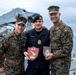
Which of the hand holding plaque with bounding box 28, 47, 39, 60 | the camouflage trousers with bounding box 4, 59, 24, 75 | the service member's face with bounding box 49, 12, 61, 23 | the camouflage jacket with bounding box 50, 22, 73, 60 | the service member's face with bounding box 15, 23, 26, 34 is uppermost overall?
the service member's face with bounding box 49, 12, 61, 23

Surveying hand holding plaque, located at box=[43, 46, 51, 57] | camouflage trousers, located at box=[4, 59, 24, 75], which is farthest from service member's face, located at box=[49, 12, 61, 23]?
camouflage trousers, located at box=[4, 59, 24, 75]

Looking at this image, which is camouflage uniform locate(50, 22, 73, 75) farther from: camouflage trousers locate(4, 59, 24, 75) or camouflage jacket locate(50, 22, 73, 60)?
camouflage trousers locate(4, 59, 24, 75)

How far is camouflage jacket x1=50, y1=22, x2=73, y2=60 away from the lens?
15.5 ft

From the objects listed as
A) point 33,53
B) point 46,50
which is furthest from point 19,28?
point 46,50

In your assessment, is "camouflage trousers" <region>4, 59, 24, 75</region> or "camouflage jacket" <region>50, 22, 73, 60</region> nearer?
"camouflage jacket" <region>50, 22, 73, 60</region>

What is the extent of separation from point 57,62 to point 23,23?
931 millimetres

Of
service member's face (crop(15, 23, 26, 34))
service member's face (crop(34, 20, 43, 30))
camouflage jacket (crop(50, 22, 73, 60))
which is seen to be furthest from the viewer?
service member's face (crop(15, 23, 26, 34))

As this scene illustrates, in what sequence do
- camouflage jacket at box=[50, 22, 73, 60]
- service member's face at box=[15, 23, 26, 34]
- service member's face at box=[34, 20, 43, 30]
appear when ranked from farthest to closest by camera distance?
service member's face at box=[15, 23, 26, 34], service member's face at box=[34, 20, 43, 30], camouflage jacket at box=[50, 22, 73, 60]

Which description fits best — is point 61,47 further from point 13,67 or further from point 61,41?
point 13,67

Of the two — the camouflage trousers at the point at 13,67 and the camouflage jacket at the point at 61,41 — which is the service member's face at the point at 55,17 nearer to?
the camouflage jacket at the point at 61,41

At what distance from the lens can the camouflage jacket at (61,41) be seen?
474cm

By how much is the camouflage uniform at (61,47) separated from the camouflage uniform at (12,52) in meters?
0.62

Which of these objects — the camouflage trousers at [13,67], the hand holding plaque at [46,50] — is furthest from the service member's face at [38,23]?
the camouflage trousers at [13,67]

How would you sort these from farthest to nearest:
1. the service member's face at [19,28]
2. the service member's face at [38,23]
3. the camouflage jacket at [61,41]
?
the service member's face at [19,28], the service member's face at [38,23], the camouflage jacket at [61,41]
